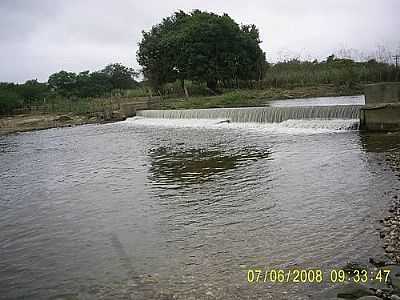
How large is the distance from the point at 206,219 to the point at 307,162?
13.7 feet

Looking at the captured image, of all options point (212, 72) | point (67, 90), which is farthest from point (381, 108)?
point (67, 90)

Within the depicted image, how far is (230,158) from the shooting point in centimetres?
1070

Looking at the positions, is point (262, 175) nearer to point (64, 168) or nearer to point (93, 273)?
point (93, 273)

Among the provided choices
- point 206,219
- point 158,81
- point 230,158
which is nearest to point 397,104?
point 230,158

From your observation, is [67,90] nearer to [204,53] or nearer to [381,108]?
[204,53]

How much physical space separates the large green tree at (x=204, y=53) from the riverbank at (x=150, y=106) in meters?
3.42

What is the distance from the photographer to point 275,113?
17062 millimetres

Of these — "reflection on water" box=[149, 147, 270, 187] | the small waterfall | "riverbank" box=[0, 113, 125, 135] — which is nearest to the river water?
"reflection on water" box=[149, 147, 270, 187]

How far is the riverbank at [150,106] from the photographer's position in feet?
83.9

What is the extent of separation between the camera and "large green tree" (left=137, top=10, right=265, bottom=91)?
30562 mm

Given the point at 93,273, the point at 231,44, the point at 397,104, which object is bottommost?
the point at 93,273

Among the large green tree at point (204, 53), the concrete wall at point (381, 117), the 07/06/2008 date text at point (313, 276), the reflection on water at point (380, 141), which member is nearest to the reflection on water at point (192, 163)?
the reflection on water at point (380, 141)

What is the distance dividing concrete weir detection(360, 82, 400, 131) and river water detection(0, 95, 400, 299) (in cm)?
89

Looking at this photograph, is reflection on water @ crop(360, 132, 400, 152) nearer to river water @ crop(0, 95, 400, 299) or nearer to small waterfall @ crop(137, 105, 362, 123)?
river water @ crop(0, 95, 400, 299)
